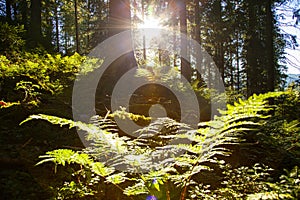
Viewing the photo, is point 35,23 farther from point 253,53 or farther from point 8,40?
point 253,53

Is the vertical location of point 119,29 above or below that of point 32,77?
above

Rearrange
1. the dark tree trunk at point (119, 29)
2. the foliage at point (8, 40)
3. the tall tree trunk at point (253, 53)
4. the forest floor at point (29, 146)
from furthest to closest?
the tall tree trunk at point (253, 53) < the dark tree trunk at point (119, 29) < the foliage at point (8, 40) < the forest floor at point (29, 146)

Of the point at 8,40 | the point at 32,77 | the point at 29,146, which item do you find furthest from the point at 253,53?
the point at 29,146

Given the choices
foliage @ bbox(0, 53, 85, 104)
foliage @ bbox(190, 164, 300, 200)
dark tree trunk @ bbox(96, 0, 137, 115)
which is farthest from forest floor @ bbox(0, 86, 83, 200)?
dark tree trunk @ bbox(96, 0, 137, 115)

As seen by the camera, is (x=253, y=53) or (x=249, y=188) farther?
(x=253, y=53)

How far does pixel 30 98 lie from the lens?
5.36 metres

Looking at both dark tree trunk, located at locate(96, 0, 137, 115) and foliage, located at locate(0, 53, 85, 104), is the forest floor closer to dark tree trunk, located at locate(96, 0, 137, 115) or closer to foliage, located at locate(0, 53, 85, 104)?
foliage, located at locate(0, 53, 85, 104)

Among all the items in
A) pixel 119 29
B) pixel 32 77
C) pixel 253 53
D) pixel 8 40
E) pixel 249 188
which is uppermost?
pixel 253 53

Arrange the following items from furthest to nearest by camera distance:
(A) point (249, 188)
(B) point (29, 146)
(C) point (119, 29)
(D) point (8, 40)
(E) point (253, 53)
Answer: (E) point (253, 53) → (C) point (119, 29) → (D) point (8, 40) → (B) point (29, 146) → (A) point (249, 188)

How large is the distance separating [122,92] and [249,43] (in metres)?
15.5

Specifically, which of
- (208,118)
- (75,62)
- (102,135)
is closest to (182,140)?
(102,135)

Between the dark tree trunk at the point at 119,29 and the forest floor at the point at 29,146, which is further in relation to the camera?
the dark tree trunk at the point at 119,29

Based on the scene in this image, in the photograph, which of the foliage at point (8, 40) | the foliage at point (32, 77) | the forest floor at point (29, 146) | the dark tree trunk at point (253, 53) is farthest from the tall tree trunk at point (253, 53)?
the forest floor at point (29, 146)

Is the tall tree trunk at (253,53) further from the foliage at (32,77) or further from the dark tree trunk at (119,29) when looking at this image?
the foliage at (32,77)
